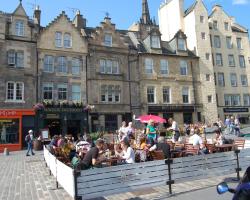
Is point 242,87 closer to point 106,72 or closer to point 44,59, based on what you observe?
point 106,72

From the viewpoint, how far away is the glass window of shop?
26094 millimetres

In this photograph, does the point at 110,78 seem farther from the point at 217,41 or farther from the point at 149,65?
the point at 217,41

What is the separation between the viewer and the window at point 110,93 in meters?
31.2

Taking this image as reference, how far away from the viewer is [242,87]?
40406 millimetres

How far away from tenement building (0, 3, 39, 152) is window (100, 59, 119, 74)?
7199 mm

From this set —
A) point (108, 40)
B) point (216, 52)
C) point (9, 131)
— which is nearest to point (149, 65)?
point (108, 40)

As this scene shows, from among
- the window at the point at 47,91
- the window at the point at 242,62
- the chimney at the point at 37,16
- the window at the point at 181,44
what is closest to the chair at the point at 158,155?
the window at the point at 47,91

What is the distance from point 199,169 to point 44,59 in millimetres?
23435

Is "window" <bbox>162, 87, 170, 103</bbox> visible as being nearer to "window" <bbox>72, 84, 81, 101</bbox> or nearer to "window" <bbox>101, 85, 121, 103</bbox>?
"window" <bbox>101, 85, 121, 103</bbox>

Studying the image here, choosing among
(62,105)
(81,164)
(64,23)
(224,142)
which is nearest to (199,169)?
(81,164)

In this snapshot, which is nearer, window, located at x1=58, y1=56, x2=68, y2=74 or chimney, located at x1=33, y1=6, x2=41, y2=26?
window, located at x1=58, y1=56, x2=68, y2=74

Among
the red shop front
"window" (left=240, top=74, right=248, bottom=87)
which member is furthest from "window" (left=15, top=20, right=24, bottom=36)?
"window" (left=240, top=74, right=248, bottom=87)

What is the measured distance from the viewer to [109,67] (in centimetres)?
3212

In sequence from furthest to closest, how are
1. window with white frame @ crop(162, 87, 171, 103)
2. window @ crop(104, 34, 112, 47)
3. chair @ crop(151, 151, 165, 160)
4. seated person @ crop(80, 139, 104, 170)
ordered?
window with white frame @ crop(162, 87, 171, 103)
window @ crop(104, 34, 112, 47)
chair @ crop(151, 151, 165, 160)
seated person @ crop(80, 139, 104, 170)
